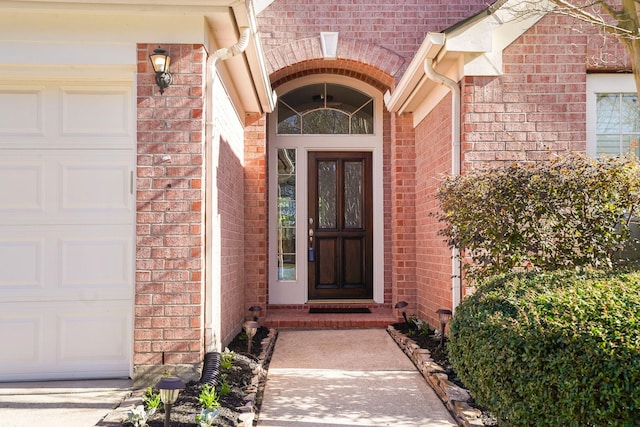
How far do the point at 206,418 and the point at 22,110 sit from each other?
290 centimetres

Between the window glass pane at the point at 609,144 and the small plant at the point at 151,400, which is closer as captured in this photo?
the small plant at the point at 151,400

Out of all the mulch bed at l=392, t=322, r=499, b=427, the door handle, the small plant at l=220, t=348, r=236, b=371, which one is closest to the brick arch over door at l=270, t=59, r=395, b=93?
the door handle

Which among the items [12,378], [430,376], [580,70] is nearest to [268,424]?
[430,376]

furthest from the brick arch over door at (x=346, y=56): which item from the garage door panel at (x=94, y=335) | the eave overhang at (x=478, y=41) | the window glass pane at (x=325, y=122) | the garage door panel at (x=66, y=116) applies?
the garage door panel at (x=94, y=335)

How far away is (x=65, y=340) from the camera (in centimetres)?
447

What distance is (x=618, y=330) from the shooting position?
2611 mm

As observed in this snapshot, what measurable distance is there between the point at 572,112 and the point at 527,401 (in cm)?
381

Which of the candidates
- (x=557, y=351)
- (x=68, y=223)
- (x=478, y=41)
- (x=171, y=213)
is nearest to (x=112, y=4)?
(x=171, y=213)

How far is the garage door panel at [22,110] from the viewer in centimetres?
450

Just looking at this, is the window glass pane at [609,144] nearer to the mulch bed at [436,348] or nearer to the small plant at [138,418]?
the mulch bed at [436,348]

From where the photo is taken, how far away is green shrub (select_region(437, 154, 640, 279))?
14.9 ft

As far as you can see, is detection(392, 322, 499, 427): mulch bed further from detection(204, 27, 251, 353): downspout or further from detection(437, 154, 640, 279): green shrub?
detection(204, 27, 251, 353): downspout

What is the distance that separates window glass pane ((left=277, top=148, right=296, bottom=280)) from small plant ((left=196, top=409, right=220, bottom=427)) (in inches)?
210

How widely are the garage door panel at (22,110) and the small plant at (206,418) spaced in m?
2.63
